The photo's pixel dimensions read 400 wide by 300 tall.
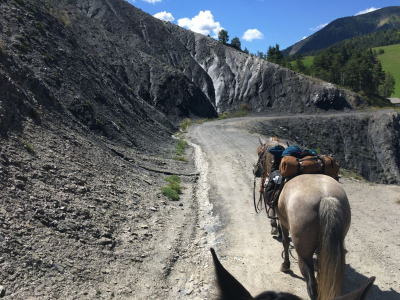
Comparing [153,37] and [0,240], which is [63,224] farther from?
[153,37]

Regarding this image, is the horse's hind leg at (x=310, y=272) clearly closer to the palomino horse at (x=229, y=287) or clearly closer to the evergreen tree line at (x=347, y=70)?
the palomino horse at (x=229, y=287)

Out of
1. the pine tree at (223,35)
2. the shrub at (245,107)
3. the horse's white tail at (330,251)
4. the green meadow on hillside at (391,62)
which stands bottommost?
the horse's white tail at (330,251)

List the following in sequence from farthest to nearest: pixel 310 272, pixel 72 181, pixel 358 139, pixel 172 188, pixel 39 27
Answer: pixel 358 139 → pixel 39 27 → pixel 172 188 → pixel 72 181 → pixel 310 272

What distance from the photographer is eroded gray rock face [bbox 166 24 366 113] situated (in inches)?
2037

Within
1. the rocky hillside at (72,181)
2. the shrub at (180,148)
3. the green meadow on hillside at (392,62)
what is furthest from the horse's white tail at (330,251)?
the green meadow on hillside at (392,62)

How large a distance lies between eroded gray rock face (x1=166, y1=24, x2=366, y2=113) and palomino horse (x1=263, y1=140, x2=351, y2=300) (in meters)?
49.7

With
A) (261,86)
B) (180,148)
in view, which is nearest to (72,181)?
(180,148)

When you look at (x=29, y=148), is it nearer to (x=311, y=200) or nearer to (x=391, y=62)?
(x=311, y=200)

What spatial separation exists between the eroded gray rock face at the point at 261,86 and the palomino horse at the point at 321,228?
1958 inches

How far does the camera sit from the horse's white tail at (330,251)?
3.64 m

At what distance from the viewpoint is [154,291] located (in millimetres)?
5254

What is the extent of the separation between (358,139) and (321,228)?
143 feet

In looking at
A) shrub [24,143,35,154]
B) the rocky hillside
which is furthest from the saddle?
shrub [24,143,35,154]

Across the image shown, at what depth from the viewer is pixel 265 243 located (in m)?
7.02
